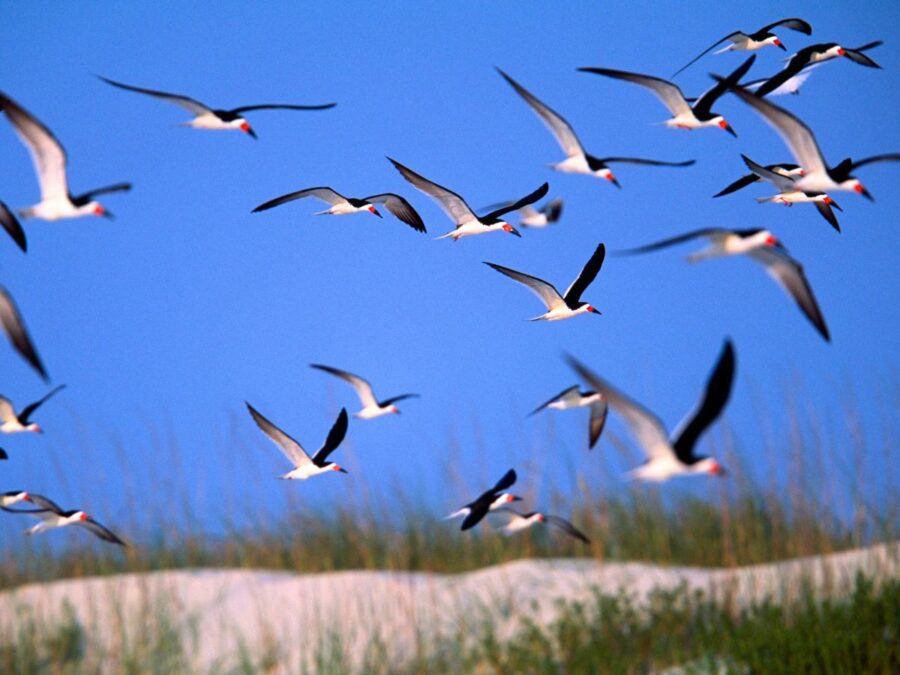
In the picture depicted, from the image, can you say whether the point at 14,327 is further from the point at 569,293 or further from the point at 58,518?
the point at 569,293

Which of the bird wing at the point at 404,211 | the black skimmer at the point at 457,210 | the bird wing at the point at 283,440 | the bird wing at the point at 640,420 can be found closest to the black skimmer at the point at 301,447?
the bird wing at the point at 283,440

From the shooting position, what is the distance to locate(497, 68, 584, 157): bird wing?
17.6 feet

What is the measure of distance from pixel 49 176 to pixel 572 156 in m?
2.73

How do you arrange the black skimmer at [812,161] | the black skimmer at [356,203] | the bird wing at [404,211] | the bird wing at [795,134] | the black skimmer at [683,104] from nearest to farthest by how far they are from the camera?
1. the bird wing at [795,134]
2. the black skimmer at [812,161]
3. the black skimmer at [683,104]
4. the black skimmer at [356,203]
5. the bird wing at [404,211]

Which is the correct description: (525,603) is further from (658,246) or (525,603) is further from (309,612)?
Result: (658,246)

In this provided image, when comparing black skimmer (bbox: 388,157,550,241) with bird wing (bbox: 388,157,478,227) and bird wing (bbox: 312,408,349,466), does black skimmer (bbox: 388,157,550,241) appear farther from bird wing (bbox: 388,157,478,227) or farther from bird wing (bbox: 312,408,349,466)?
bird wing (bbox: 312,408,349,466)

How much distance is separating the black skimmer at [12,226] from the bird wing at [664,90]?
2738 mm

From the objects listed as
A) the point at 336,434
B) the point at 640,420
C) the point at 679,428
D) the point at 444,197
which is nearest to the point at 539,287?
the point at 444,197

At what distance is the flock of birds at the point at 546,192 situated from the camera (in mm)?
3414

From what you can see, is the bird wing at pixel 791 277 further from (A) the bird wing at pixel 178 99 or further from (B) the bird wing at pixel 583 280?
(A) the bird wing at pixel 178 99

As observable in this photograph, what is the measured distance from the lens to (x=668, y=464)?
133 inches

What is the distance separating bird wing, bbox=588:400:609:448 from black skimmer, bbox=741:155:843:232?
135 cm

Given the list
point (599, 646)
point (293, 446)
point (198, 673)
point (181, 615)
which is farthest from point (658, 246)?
point (181, 615)

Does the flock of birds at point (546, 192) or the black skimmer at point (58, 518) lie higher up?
the flock of birds at point (546, 192)
